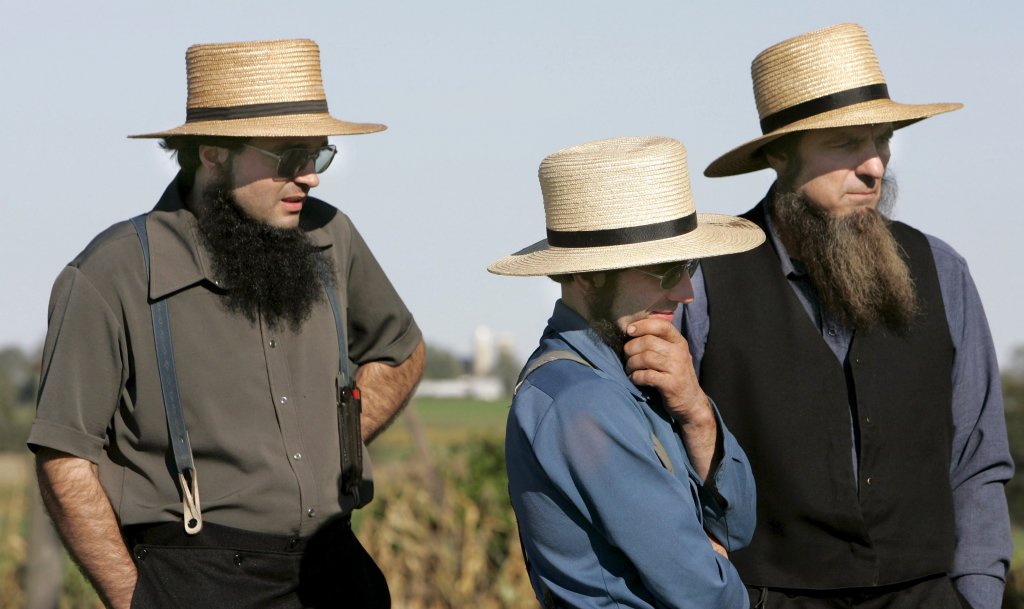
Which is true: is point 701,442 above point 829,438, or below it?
above

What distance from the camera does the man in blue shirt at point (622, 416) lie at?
292cm

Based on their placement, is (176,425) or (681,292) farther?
(176,425)

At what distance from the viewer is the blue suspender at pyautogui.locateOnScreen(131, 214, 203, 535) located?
401 cm

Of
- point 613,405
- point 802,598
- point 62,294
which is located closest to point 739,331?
point 802,598

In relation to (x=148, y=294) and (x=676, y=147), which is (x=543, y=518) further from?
(x=148, y=294)

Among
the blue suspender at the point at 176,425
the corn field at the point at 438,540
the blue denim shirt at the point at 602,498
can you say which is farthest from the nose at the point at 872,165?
the corn field at the point at 438,540

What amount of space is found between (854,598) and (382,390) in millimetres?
1779

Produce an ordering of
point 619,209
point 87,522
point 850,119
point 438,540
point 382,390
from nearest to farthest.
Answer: point 619,209
point 87,522
point 850,119
point 382,390
point 438,540

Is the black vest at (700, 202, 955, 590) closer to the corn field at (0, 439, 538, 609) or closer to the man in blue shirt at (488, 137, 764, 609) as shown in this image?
the man in blue shirt at (488, 137, 764, 609)

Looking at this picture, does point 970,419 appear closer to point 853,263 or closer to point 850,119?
point 853,263

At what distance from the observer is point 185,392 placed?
4.06m

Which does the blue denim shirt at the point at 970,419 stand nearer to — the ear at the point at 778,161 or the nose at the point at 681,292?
the ear at the point at 778,161

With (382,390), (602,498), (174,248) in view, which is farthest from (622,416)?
(382,390)

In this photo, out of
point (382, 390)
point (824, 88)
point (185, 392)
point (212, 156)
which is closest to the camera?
point (185, 392)
